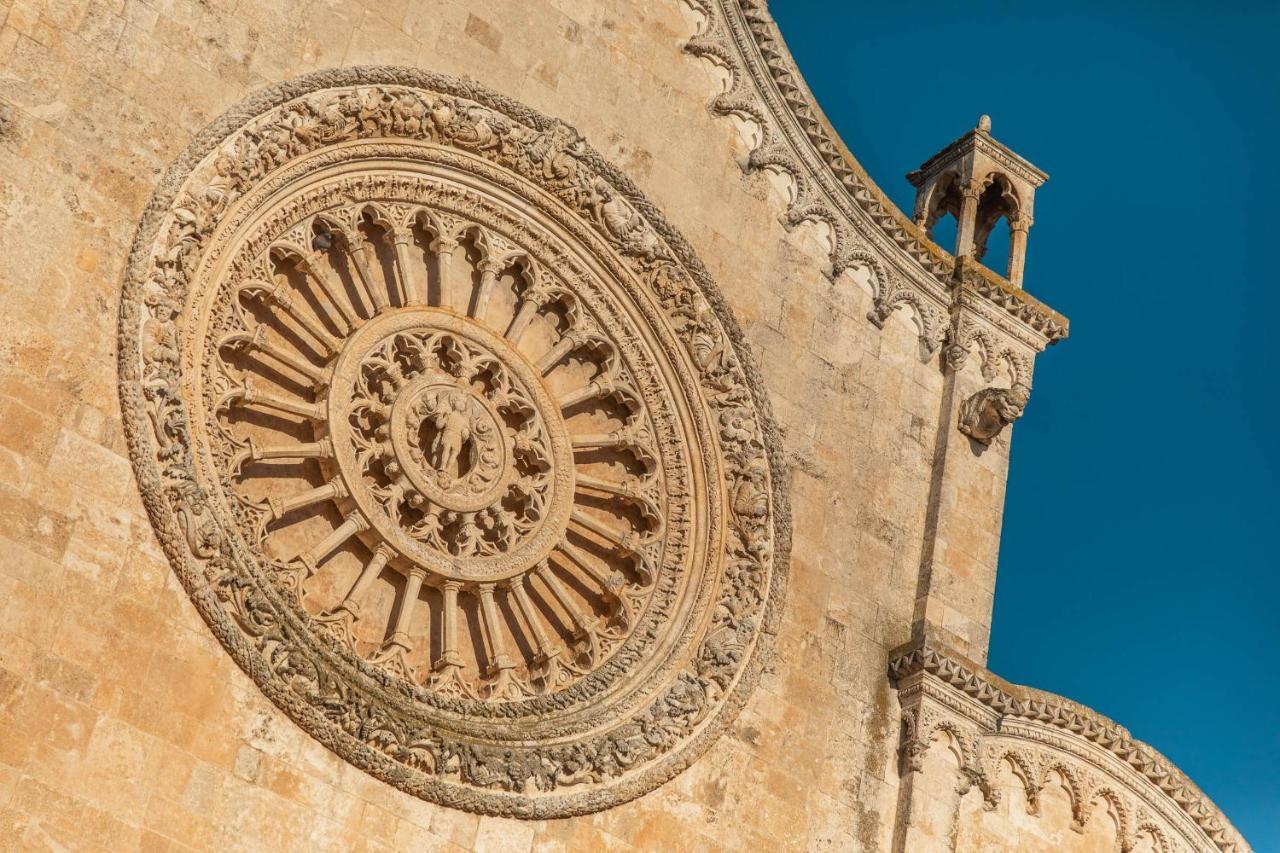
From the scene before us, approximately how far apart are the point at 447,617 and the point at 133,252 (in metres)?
3.18

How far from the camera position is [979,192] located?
63.0 feet

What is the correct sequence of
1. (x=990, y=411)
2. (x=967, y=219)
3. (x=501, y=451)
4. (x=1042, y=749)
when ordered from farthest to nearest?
(x=967, y=219) → (x=990, y=411) → (x=1042, y=749) → (x=501, y=451)

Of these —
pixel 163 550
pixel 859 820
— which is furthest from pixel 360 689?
pixel 859 820

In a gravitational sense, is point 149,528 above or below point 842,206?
below

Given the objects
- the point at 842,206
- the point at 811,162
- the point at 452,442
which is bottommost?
the point at 452,442

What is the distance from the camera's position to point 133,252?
45.2ft

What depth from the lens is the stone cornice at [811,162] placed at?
709 inches

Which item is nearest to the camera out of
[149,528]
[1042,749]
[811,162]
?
[149,528]

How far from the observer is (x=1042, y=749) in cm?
1755

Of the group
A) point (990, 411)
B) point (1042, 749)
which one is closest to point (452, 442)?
point (990, 411)

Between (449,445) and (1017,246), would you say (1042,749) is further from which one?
(449,445)

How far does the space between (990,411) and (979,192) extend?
2066mm

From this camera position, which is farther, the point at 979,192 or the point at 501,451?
the point at 979,192

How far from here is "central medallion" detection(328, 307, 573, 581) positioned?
15.3 metres
